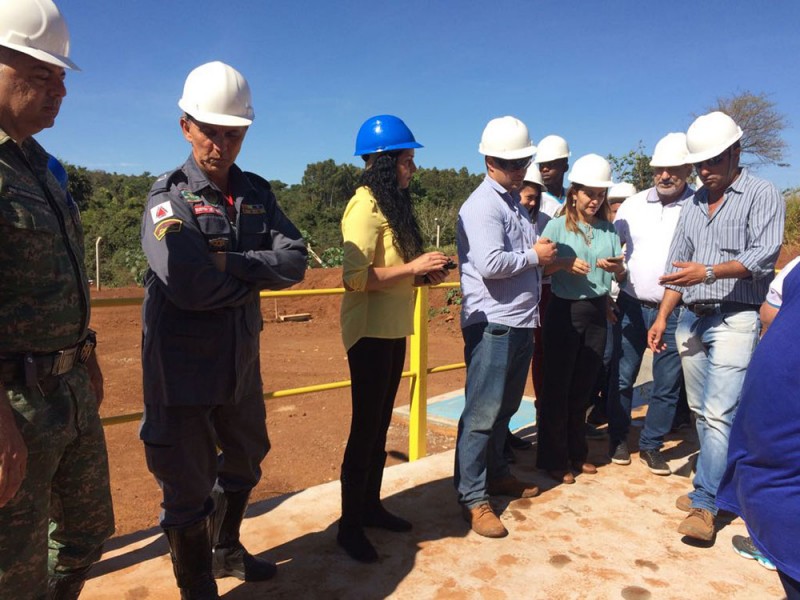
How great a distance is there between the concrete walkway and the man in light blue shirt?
234mm

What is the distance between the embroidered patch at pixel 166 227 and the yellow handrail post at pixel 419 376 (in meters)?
1.92

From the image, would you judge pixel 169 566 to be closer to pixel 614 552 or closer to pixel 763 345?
pixel 614 552

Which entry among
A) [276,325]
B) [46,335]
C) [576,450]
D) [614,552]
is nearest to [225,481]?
[46,335]

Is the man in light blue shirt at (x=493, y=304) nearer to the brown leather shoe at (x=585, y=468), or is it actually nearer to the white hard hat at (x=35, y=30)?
the brown leather shoe at (x=585, y=468)

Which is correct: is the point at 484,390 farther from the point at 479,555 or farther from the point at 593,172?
the point at 593,172

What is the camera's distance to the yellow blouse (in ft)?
8.63

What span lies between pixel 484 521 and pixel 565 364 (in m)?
1.11

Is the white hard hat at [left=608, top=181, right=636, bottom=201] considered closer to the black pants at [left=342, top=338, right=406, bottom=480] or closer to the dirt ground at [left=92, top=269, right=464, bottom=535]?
the dirt ground at [left=92, top=269, right=464, bottom=535]

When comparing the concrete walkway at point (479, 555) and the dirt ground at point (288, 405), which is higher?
A: the concrete walkway at point (479, 555)

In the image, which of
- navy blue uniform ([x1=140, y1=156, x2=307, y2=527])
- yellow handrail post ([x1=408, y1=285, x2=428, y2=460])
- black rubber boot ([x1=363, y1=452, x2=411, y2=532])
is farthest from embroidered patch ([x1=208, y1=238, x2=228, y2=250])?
yellow handrail post ([x1=408, y1=285, x2=428, y2=460])

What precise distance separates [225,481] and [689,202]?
112 inches

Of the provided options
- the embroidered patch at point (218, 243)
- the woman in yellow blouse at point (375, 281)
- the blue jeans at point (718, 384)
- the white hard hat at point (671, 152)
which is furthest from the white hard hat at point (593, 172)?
the embroidered patch at point (218, 243)

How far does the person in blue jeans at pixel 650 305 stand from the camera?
3.93 metres

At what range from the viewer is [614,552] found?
2.85 meters
